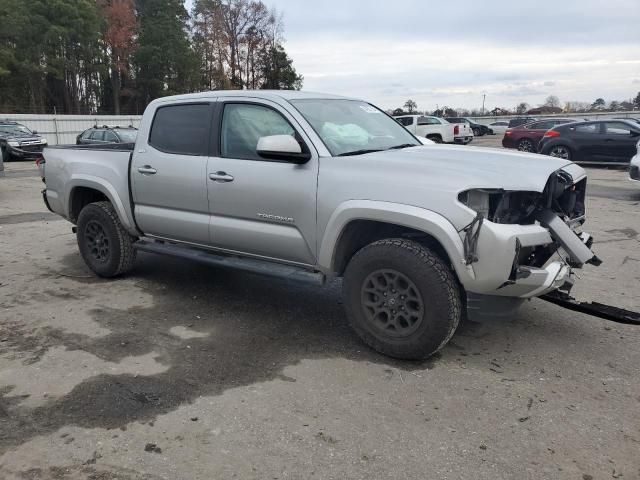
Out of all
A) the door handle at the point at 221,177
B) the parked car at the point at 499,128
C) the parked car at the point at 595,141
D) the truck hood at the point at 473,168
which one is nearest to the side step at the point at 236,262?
the door handle at the point at 221,177

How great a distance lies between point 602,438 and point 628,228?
6.51 meters

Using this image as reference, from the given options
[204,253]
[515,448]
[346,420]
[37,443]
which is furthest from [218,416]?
[204,253]

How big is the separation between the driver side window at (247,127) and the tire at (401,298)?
1.23 meters

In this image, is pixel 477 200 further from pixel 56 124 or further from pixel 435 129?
pixel 56 124

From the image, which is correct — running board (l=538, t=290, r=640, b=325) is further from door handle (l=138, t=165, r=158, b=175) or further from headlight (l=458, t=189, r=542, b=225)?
door handle (l=138, t=165, r=158, b=175)

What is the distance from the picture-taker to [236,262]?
→ 4613 mm

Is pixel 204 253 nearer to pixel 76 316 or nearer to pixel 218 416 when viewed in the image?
pixel 76 316

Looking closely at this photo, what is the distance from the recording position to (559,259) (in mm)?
3756

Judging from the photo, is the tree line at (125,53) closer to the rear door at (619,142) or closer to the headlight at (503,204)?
the rear door at (619,142)

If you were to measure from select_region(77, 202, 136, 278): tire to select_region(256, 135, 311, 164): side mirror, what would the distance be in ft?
7.50

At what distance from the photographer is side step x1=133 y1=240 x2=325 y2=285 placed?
4.21 meters

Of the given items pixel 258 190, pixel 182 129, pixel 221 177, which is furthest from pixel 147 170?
pixel 258 190

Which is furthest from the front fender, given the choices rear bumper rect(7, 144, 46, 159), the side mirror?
rear bumper rect(7, 144, 46, 159)

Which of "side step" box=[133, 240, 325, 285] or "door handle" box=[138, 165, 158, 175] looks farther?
"door handle" box=[138, 165, 158, 175]
